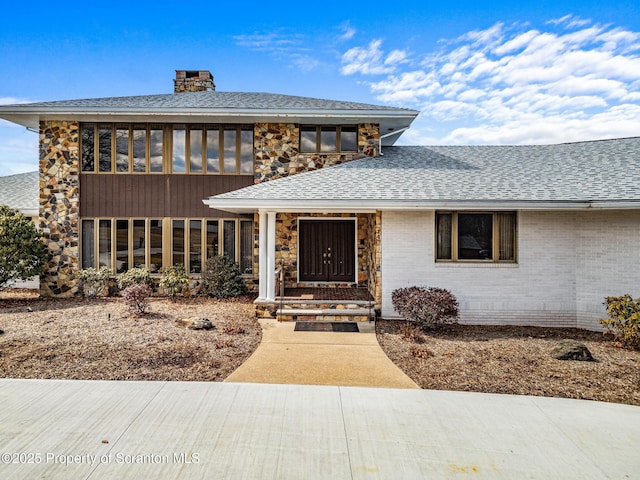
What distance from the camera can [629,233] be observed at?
8578 mm

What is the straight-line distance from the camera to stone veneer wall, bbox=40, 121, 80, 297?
11914 millimetres

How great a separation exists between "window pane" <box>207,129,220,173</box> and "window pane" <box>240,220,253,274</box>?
201 centimetres

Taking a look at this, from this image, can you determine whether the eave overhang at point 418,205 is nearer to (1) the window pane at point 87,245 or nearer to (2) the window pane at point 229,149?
(2) the window pane at point 229,149

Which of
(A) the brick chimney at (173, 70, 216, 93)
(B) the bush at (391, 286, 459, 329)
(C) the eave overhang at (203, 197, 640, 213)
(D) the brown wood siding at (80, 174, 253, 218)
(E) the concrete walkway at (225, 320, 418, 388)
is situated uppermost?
(A) the brick chimney at (173, 70, 216, 93)

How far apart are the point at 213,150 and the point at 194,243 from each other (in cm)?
306

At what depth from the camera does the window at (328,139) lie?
12.3m

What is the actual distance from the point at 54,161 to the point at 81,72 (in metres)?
7.30

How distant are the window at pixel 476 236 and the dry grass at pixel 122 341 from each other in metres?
5.02

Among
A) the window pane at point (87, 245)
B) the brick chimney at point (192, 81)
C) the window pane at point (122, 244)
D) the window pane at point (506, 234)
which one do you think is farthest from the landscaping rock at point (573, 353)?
the brick chimney at point (192, 81)

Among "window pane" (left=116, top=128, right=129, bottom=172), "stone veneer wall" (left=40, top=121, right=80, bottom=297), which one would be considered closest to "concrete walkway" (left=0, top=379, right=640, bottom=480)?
"stone veneer wall" (left=40, top=121, right=80, bottom=297)

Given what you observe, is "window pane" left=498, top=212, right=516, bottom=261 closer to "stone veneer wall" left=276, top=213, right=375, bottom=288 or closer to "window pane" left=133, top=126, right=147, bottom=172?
"stone veneer wall" left=276, top=213, right=375, bottom=288

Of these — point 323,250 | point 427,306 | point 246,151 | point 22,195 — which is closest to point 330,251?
point 323,250

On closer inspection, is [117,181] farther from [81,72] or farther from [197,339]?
[81,72]

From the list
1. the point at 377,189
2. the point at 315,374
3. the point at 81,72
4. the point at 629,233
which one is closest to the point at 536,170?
the point at 629,233
